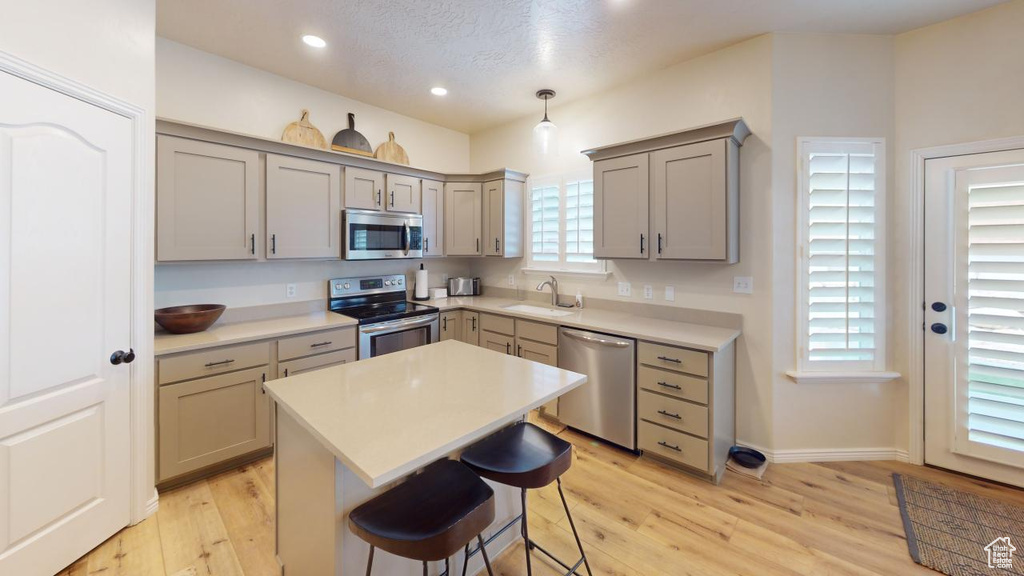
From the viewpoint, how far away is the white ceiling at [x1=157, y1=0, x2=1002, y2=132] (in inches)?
88.4

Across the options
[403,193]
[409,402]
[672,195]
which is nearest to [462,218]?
[403,193]

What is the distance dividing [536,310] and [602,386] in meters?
1.06

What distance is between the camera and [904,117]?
2480 mm

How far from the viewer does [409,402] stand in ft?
4.59

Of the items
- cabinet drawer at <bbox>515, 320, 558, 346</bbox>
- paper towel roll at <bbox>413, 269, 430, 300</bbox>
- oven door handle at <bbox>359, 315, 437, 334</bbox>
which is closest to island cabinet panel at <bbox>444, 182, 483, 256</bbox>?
paper towel roll at <bbox>413, 269, 430, 300</bbox>

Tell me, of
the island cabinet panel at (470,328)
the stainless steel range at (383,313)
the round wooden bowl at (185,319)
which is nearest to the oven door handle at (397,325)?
the stainless steel range at (383,313)

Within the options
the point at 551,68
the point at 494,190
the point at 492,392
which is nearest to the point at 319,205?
the point at 494,190

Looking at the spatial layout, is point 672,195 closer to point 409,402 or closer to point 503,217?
point 503,217

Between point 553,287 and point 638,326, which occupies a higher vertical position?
point 553,287

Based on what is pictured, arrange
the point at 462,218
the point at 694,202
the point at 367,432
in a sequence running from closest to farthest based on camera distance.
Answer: the point at 367,432 < the point at 694,202 < the point at 462,218

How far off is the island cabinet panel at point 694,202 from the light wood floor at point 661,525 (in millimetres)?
1480

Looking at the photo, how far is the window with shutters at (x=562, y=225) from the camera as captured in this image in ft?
11.6

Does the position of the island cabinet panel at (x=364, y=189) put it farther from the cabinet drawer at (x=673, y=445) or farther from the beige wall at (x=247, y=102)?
the cabinet drawer at (x=673, y=445)

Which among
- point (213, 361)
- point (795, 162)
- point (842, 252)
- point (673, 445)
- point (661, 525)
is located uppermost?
point (795, 162)
